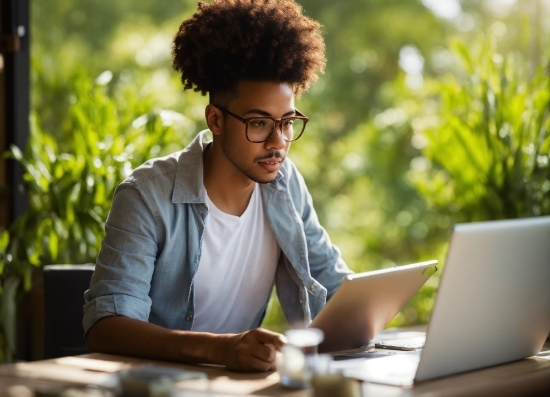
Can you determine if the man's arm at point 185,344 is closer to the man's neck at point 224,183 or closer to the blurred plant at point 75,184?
the man's neck at point 224,183

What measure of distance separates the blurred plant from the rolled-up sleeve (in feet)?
3.31

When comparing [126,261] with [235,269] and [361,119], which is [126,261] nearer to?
[235,269]

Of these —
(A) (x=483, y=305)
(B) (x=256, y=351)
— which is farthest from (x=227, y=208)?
(A) (x=483, y=305)

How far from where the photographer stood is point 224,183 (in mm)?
2102

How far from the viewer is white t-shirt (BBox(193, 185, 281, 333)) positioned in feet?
6.78

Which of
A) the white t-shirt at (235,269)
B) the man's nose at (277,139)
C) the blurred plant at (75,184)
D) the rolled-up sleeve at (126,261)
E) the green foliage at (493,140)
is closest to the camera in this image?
the rolled-up sleeve at (126,261)

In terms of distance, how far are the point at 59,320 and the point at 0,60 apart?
56.2 inches

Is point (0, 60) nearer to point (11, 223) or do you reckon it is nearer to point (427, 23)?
point (11, 223)

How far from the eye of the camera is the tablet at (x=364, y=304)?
1.53 m

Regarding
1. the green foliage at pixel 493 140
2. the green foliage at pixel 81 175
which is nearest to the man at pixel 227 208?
the green foliage at pixel 81 175

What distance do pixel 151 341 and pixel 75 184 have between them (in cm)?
144

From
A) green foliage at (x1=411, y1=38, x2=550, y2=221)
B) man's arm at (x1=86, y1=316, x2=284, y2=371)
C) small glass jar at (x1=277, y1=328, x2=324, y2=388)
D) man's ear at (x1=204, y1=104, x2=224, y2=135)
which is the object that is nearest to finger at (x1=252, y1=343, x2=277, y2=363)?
man's arm at (x1=86, y1=316, x2=284, y2=371)

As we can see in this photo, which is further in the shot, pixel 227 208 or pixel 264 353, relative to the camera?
pixel 227 208

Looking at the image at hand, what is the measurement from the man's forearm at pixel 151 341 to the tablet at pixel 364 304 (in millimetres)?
208
